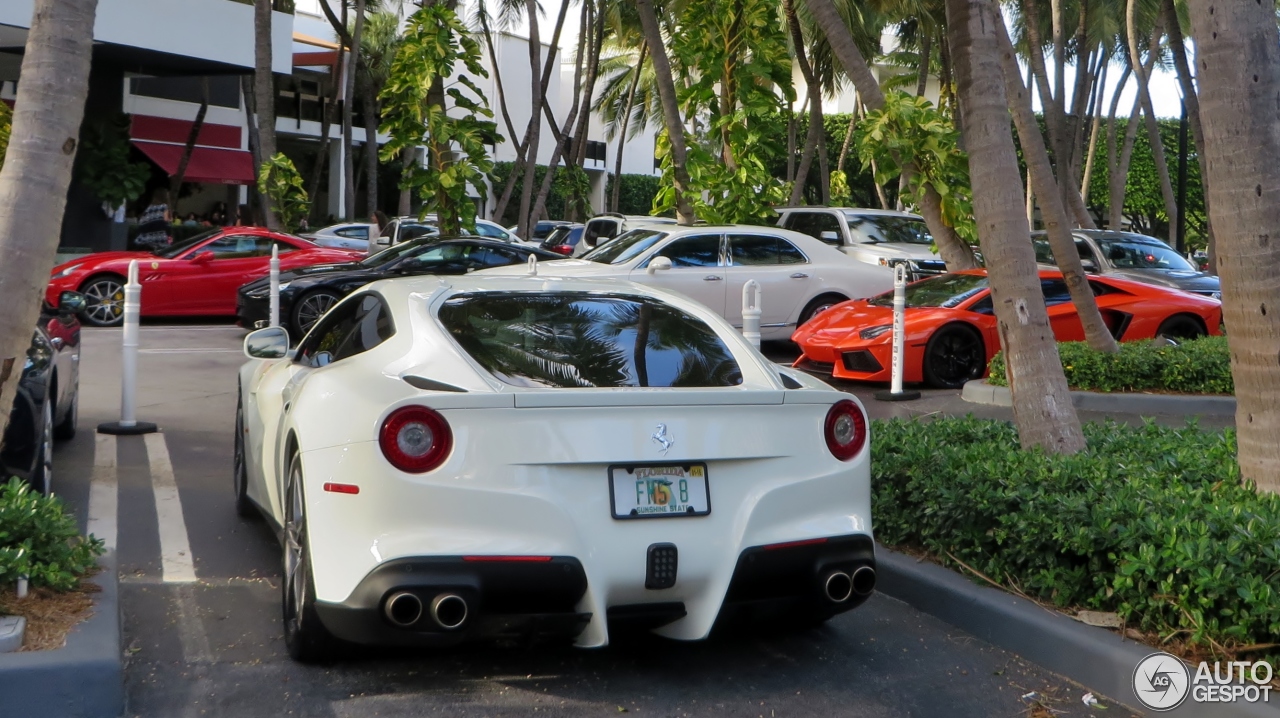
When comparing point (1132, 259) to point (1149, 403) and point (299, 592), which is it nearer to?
point (1149, 403)

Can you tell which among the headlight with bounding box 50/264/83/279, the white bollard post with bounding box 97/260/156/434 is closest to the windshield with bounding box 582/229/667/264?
the headlight with bounding box 50/264/83/279

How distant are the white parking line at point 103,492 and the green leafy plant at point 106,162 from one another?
55.5 feet

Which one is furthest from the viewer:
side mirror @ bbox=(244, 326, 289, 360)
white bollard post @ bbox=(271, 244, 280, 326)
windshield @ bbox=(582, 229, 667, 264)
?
windshield @ bbox=(582, 229, 667, 264)

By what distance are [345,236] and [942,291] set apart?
18.8 metres

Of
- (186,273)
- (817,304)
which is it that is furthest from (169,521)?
(186,273)

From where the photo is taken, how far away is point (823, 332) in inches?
525

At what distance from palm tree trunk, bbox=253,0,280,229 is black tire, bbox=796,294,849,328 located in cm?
1308

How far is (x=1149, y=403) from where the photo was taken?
37.5 feet

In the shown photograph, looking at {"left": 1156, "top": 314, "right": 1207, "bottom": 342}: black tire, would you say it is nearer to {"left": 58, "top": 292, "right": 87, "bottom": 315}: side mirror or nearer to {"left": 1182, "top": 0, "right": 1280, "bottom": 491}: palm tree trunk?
{"left": 1182, "top": 0, "right": 1280, "bottom": 491}: palm tree trunk

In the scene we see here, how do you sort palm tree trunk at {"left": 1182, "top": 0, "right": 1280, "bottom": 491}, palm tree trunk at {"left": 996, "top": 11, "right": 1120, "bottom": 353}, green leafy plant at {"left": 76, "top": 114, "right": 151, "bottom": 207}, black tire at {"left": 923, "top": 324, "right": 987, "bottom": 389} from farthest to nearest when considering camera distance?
green leafy plant at {"left": 76, "top": 114, "right": 151, "bottom": 207} → black tire at {"left": 923, "top": 324, "right": 987, "bottom": 389} → palm tree trunk at {"left": 996, "top": 11, "right": 1120, "bottom": 353} → palm tree trunk at {"left": 1182, "top": 0, "right": 1280, "bottom": 491}

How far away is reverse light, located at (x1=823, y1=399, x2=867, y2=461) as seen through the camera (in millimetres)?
4746

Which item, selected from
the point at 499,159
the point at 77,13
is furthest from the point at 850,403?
the point at 499,159

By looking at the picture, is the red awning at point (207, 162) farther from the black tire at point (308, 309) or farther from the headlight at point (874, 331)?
the headlight at point (874, 331)

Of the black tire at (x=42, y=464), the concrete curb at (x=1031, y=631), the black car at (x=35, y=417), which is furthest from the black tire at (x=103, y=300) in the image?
the concrete curb at (x=1031, y=631)
